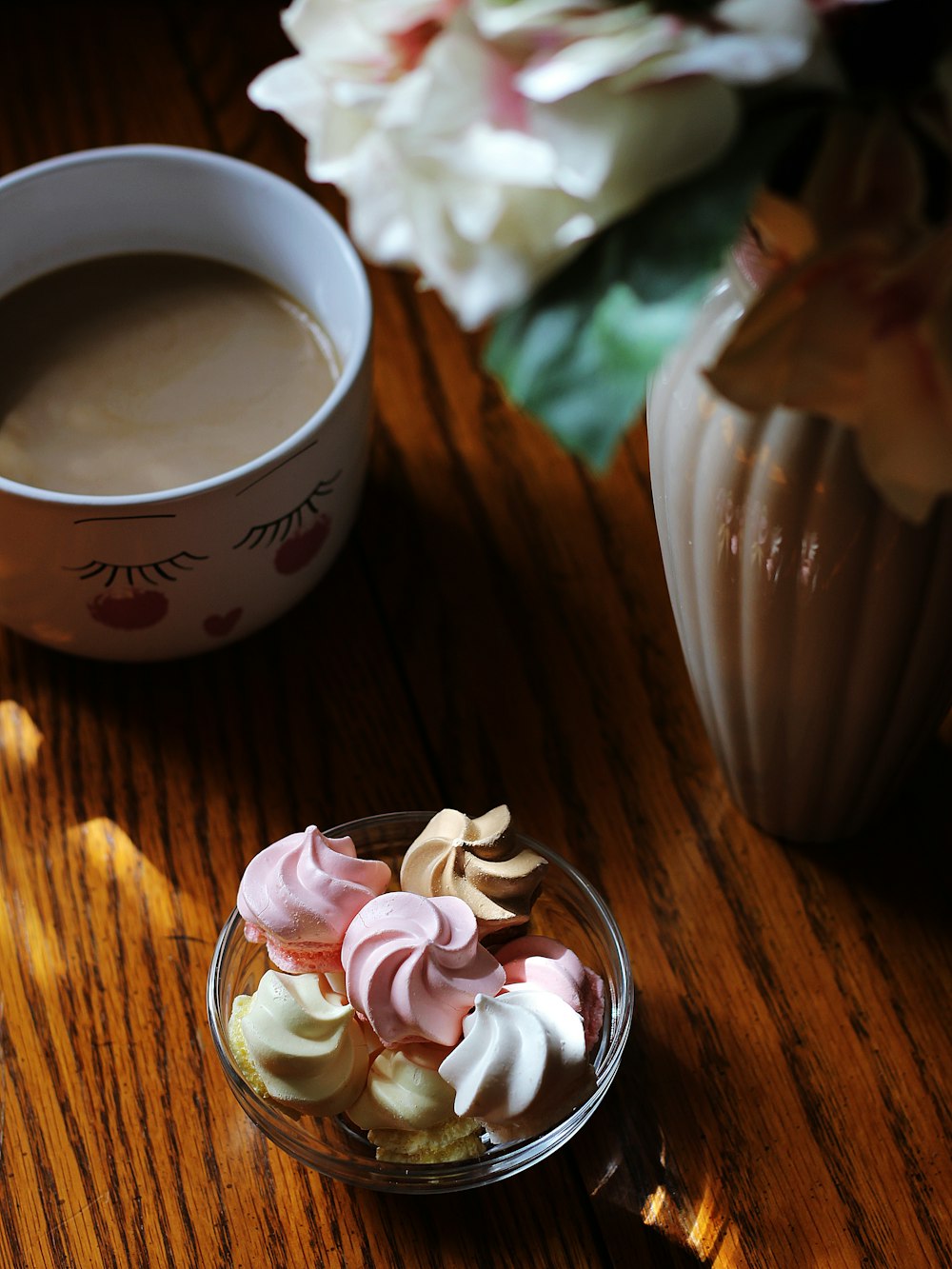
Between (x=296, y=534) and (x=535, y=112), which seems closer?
(x=535, y=112)

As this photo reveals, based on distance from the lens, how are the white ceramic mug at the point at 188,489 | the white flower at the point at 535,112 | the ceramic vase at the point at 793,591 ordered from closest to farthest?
the white flower at the point at 535,112, the ceramic vase at the point at 793,591, the white ceramic mug at the point at 188,489

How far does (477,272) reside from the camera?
0.91 ft

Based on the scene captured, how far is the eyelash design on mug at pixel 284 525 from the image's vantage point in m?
0.52

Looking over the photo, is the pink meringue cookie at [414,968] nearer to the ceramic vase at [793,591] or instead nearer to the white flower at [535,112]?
the ceramic vase at [793,591]

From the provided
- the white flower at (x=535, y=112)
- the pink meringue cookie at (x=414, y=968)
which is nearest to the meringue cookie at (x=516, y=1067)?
the pink meringue cookie at (x=414, y=968)

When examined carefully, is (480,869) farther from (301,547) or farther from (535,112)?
(535,112)

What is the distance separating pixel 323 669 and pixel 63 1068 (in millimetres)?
198

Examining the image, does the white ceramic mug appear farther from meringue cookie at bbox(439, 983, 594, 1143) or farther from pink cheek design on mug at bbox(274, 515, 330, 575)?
meringue cookie at bbox(439, 983, 594, 1143)

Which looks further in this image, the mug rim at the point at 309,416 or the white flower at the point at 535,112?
the mug rim at the point at 309,416

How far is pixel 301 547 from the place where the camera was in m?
0.54

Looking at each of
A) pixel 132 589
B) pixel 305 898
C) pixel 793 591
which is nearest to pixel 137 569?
pixel 132 589

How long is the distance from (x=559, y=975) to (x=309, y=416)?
10.2 inches

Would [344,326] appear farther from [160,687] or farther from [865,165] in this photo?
[865,165]

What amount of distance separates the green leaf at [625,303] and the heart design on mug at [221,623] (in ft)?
0.91
